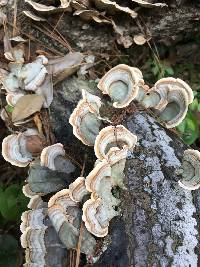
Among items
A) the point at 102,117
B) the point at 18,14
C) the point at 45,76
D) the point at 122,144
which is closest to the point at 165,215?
the point at 122,144

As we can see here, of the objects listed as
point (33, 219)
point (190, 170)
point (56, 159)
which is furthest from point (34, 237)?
point (190, 170)

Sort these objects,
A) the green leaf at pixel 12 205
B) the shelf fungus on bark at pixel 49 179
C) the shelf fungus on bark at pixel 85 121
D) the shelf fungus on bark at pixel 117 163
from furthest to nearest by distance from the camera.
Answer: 1. the green leaf at pixel 12 205
2. the shelf fungus on bark at pixel 49 179
3. the shelf fungus on bark at pixel 85 121
4. the shelf fungus on bark at pixel 117 163

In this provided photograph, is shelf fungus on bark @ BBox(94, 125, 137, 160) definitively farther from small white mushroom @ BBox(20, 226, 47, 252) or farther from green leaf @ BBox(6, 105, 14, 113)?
green leaf @ BBox(6, 105, 14, 113)

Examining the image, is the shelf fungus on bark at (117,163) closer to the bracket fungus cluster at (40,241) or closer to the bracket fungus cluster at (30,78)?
the bracket fungus cluster at (40,241)

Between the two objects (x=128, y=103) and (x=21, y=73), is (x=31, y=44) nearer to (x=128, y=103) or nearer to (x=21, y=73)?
(x=21, y=73)

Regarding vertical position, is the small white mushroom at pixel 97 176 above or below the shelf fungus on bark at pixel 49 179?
above

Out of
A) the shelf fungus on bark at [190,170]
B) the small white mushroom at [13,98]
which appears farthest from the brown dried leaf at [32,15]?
the shelf fungus on bark at [190,170]

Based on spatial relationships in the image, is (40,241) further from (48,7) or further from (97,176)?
(48,7)
